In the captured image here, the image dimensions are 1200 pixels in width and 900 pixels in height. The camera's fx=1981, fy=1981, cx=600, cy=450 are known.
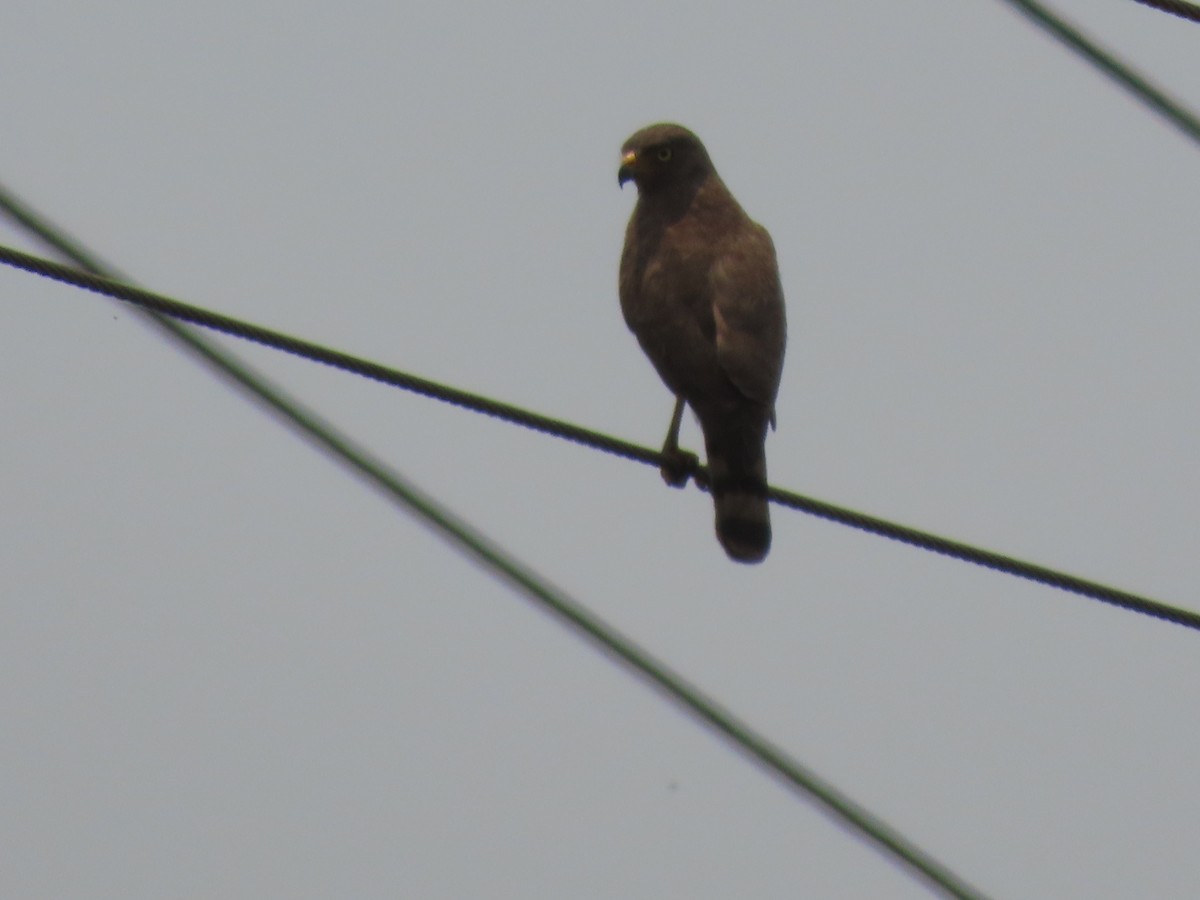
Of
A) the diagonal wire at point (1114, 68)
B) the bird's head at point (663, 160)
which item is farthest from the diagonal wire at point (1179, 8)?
the bird's head at point (663, 160)

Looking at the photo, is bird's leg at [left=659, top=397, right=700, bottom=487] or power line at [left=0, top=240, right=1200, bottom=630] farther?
bird's leg at [left=659, top=397, right=700, bottom=487]

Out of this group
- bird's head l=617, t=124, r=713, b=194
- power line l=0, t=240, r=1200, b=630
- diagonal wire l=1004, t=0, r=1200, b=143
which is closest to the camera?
power line l=0, t=240, r=1200, b=630

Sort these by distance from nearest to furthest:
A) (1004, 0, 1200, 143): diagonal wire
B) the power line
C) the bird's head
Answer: the power line, (1004, 0, 1200, 143): diagonal wire, the bird's head

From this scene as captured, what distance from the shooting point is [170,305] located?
425cm

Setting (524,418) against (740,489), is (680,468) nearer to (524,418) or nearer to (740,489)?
(740,489)

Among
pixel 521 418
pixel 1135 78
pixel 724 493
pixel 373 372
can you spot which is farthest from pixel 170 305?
pixel 1135 78

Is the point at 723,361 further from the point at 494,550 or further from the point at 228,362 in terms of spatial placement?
the point at 228,362

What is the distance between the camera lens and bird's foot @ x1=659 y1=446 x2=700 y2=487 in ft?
19.7

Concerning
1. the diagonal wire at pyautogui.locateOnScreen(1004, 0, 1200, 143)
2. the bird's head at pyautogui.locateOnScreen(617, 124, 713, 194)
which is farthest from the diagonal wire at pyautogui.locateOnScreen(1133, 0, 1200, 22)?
the bird's head at pyautogui.locateOnScreen(617, 124, 713, 194)

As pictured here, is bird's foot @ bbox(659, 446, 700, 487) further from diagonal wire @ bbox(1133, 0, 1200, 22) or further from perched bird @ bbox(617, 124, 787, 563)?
diagonal wire @ bbox(1133, 0, 1200, 22)

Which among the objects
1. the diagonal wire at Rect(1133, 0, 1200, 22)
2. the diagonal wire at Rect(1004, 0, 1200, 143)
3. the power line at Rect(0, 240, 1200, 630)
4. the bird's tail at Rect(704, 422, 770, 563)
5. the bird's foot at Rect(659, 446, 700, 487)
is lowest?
the power line at Rect(0, 240, 1200, 630)

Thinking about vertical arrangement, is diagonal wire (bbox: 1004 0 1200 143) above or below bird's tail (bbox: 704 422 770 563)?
above

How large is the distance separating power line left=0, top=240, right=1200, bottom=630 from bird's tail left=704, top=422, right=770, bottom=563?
0.85m

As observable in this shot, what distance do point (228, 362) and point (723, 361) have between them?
4.88 ft
